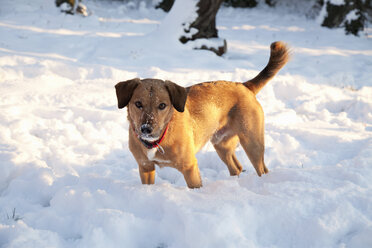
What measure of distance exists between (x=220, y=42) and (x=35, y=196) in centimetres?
709

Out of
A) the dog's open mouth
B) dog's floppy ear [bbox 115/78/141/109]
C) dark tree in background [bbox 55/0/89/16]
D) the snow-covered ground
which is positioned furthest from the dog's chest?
dark tree in background [bbox 55/0/89/16]

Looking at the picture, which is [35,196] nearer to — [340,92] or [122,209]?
[122,209]

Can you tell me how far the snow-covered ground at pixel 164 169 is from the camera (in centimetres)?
222

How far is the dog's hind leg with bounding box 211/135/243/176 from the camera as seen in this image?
12.8 feet

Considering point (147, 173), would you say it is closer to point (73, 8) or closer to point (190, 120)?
point (190, 120)

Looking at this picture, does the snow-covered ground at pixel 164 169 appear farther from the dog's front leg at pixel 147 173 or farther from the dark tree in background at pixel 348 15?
the dark tree in background at pixel 348 15

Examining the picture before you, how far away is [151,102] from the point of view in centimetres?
278

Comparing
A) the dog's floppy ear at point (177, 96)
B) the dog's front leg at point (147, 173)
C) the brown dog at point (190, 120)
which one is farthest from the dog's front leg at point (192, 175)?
the dog's floppy ear at point (177, 96)

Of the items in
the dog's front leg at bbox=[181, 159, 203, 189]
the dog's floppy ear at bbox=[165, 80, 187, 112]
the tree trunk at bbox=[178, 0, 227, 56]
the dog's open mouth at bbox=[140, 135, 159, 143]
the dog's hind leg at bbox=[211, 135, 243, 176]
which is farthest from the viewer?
the tree trunk at bbox=[178, 0, 227, 56]

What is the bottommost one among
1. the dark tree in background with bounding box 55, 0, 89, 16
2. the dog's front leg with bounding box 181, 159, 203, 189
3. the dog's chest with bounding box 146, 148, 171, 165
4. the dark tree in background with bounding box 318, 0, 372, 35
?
the dark tree in background with bounding box 55, 0, 89, 16

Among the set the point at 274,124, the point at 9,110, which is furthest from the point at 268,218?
the point at 9,110

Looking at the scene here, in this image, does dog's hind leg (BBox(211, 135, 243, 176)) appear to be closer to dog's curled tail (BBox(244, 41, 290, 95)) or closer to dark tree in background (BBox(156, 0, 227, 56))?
dog's curled tail (BBox(244, 41, 290, 95))

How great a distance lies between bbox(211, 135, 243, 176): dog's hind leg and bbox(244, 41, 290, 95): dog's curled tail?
67 cm

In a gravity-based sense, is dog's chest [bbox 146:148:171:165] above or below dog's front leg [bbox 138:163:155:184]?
above
